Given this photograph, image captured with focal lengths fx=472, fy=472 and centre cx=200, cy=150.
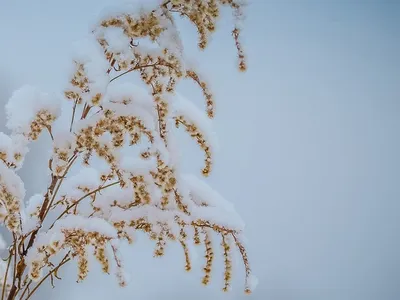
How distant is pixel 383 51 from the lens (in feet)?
5.20

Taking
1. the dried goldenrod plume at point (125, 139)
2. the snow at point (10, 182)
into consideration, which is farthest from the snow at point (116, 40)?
the snow at point (10, 182)

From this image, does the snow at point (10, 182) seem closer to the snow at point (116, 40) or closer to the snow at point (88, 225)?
the snow at point (88, 225)

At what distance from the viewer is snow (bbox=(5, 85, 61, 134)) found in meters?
0.47

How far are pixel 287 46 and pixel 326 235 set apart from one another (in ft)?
2.03

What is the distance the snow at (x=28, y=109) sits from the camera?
1.55ft

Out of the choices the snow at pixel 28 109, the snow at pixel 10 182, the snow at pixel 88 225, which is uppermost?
the snow at pixel 28 109

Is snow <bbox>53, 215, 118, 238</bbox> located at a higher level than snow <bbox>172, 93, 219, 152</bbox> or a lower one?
lower

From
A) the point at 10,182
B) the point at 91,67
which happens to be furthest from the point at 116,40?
the point at 10,182

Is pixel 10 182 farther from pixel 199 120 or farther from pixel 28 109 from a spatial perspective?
pixel 199 120

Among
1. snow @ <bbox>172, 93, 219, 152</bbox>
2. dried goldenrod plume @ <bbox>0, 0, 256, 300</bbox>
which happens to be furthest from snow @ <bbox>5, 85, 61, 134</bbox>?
snow @ <bbox>172, 93, 219, 152</bbox>

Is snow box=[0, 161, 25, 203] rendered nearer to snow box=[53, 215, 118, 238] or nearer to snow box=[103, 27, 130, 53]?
snow box=[53, 215, 118, 238]

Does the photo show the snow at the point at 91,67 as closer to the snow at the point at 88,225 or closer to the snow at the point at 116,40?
the snow at the point at 116,40

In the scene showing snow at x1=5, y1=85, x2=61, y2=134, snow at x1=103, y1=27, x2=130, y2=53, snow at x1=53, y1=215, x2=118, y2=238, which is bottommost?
snow at x1=53, y1=215, x2=118, y2=238

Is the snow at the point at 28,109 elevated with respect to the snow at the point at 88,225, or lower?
elevated
